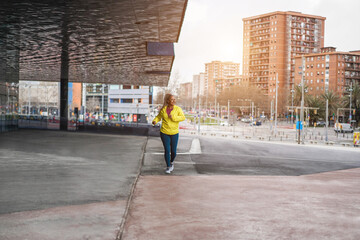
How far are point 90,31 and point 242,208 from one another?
12238 mm

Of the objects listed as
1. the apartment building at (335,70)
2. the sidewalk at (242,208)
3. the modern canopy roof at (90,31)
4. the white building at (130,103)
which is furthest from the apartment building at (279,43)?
the sidewalk at (242,208)

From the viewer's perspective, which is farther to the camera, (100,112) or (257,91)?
(257,91)

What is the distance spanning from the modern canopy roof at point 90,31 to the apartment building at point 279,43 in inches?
4530

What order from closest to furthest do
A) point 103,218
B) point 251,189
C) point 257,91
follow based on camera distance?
point 103,218 → point 251,189 → point 257,91

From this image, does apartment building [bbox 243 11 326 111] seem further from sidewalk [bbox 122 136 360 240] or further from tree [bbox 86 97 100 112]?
sidewalk [bbox 122 136 360 240]

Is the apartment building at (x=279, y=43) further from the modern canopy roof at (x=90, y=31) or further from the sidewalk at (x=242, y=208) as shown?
Result: the sidewalk at (x=242, y=208)

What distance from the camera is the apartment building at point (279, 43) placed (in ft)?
438

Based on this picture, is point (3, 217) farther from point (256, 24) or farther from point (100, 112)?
point (256, 24)

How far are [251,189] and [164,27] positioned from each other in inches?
331

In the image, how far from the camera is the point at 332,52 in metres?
114

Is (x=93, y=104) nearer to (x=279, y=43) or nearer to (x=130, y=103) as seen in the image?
(x=130, y=103)

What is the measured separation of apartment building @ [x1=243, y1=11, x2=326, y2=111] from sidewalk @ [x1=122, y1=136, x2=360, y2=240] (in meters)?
128

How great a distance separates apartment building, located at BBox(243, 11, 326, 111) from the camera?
133 m

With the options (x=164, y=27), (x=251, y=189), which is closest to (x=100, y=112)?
(x=164, y=27)
